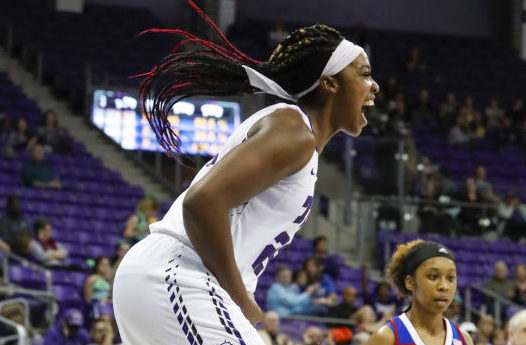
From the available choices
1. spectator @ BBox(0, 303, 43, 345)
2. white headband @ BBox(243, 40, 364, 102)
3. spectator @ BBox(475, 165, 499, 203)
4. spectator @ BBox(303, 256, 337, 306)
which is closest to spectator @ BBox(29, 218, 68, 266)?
spectator @ BBox(0, 303, 43, 345)

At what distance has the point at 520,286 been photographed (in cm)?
1221

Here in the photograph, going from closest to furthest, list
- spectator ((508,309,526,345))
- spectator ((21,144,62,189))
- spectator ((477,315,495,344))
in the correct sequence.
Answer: spectator ((508,309,526,345)) < spectator ((477,315,495,344)) < spectator ((21,144,62,189))

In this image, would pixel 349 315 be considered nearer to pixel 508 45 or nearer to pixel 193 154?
pixel 193 154

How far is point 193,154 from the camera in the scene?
15.1 meters

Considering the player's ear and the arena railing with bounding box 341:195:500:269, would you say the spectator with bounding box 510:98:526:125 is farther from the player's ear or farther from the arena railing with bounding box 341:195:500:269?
the player's ear

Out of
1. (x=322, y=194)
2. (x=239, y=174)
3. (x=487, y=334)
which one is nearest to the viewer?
(x=239, y=174)

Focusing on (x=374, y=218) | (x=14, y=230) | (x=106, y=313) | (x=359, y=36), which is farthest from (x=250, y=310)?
(x=359, y=36)

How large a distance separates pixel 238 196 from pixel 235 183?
1.6 inches

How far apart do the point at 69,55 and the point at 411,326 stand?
44.0 feet

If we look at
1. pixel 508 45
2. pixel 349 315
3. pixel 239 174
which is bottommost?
pixel 349 315

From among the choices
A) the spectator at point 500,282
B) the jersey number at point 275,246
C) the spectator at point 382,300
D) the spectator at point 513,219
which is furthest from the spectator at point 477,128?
the jersey number at point 275,246

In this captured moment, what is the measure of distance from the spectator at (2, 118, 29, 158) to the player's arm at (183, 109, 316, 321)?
35.0 feet

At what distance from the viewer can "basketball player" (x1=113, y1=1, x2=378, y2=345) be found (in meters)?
2.68

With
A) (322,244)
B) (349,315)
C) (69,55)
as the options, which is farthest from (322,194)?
(69,55)
